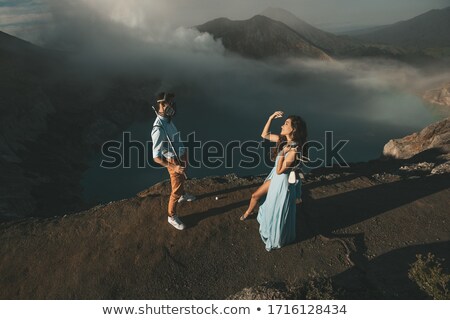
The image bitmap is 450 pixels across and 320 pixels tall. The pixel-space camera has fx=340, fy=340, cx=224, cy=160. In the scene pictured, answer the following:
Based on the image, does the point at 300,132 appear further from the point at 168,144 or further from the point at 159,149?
the point at 159,149

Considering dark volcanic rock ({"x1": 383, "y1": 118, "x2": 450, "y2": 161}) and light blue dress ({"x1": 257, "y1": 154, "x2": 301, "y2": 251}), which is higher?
light blue dress ({"x1": 257, "y1": 154, "x2": 301, "y2": 251})

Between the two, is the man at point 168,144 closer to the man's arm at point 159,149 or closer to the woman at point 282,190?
the man's arm at point 159,149

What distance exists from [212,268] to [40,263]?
4.46 metres

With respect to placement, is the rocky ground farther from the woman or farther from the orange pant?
the orange pant

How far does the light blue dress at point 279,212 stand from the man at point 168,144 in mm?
2256

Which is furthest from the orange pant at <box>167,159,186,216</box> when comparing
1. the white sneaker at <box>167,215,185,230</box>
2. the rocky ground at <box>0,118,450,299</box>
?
the rocky ground at <box>0,118,450,299</box>

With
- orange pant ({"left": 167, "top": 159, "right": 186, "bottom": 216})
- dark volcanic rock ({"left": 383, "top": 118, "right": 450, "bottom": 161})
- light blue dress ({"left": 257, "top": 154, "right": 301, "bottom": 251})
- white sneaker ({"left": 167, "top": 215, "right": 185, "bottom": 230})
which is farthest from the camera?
dark volcanic rock ({"left": 383, "top": 118, "right": 450, "bottom": 161})

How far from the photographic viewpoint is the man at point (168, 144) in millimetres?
8102

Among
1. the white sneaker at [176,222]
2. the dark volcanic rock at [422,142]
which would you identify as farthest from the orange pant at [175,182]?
the dark volcanic rock at [422,142]

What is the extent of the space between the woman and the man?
2.10 meters

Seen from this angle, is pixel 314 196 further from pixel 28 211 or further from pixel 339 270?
pixel 28 211

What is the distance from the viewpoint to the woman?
23.6 feet

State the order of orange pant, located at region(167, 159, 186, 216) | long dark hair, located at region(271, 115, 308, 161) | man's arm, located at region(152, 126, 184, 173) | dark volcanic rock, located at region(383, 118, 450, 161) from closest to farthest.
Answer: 1. long dark hair, located at region(271, 115, 308, 161)
2. man's arm, located at region(152, 126, 184, 173)
3. orange pant, located at region(167, 159, 186, 216)
4. dark volcanic rock, located at region(383, 118, 450, 161)

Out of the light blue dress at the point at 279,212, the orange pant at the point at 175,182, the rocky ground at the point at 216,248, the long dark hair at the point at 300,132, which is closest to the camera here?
the long dark hair at the point at 300,132
